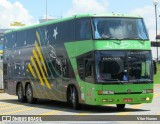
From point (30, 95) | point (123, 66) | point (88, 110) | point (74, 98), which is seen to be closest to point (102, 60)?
point (123, 66)

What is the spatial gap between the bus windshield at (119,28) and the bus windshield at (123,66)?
26.6 inches

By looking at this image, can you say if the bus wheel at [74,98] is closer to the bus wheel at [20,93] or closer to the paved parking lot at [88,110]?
the paved parking lot at [88,110]

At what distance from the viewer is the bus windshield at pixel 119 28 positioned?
818 inches

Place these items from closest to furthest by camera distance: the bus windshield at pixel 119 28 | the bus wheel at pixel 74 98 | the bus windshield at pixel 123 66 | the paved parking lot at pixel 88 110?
the paved parking lot at pixel 88 110 < the bus windshield at pixel 123 66 < the bus windshield at pixel 119 28 < the bus wheel at pixel 74 98

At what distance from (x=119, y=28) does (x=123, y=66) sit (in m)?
1.54

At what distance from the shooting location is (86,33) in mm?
20984

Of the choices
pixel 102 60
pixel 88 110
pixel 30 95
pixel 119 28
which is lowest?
pixel 88 110

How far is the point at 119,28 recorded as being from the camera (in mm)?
21078

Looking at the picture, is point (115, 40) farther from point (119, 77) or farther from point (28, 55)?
point (28, 55)

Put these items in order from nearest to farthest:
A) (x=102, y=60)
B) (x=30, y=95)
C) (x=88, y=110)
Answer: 1. (x=102, y=60)
2. (x=88, y=110)
3. (x=30, y=95)

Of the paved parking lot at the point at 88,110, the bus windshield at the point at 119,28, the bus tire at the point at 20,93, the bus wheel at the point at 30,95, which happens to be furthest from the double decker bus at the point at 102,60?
the bus tire at the point at 20,93

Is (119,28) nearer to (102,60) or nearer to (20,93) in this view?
(102,60)

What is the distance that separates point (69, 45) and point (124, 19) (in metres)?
2.57

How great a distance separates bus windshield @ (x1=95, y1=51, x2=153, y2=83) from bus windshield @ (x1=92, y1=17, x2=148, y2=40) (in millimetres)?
677
